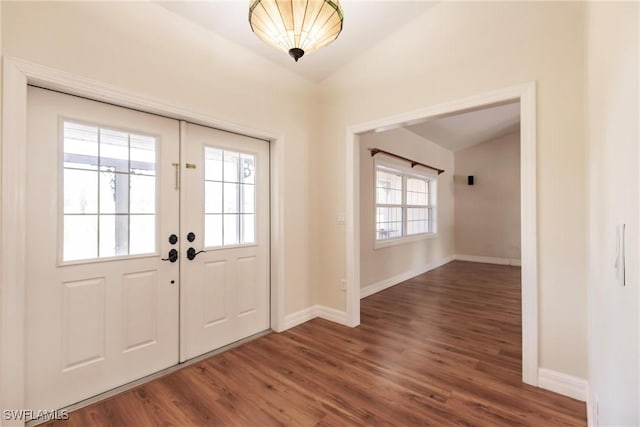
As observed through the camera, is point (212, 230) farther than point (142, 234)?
Yes

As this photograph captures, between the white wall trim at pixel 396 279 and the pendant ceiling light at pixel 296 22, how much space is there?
11.4 ft

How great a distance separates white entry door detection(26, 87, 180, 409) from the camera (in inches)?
70.1

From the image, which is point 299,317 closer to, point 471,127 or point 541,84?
point 541,84

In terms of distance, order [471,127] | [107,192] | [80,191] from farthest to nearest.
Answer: [471,127] → [107,192] → [80,191]

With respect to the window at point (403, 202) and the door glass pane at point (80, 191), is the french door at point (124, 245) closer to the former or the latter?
the door glass pane at point (80, 191)

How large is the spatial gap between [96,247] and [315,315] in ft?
7.59

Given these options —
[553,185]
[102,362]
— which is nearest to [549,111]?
[553,185]

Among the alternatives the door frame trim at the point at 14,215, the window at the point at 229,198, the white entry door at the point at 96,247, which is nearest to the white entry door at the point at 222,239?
the window at the point at 229,198

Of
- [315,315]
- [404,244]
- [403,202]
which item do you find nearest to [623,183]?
[315,315]

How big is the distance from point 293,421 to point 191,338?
47.9 inches

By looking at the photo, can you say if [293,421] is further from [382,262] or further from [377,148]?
[377,148]

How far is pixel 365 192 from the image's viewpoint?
14.6 feet

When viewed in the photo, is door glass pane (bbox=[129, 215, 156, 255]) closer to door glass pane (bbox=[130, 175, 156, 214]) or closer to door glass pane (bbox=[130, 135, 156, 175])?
door glass pane (bbox=[130, 175, 156, 214])

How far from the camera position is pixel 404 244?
541 cm
